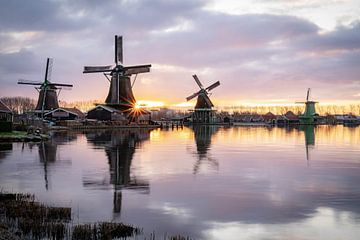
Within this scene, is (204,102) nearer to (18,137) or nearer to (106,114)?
(106,114)

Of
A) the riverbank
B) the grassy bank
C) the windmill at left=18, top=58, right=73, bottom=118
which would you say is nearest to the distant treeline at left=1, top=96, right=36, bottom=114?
the windmill at left=18, top=58, right=73, bottom=118

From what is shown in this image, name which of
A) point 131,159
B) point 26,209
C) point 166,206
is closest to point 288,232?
point 166,206

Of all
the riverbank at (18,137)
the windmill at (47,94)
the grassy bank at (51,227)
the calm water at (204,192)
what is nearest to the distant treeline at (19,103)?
the windmill at (47,94)

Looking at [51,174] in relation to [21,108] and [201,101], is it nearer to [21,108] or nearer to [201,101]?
[201,101]

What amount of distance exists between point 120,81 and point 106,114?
20.0 feet

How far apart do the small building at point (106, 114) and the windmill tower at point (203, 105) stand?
3456 cm

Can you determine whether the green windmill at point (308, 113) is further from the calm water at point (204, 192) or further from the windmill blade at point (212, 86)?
the calm water at point (204, 192)

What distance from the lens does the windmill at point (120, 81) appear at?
69062 millimetres

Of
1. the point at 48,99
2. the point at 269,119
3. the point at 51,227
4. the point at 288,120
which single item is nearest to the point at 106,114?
the point at 48,99

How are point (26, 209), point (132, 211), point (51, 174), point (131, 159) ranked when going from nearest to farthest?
point (26, 209) → point (132, 211) → point (51, 174) → point (131, 159)

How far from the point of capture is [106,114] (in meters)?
68.9

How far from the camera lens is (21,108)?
441 feet

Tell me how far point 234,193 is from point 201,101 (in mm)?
89249

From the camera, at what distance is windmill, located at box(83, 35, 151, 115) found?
69062mm
